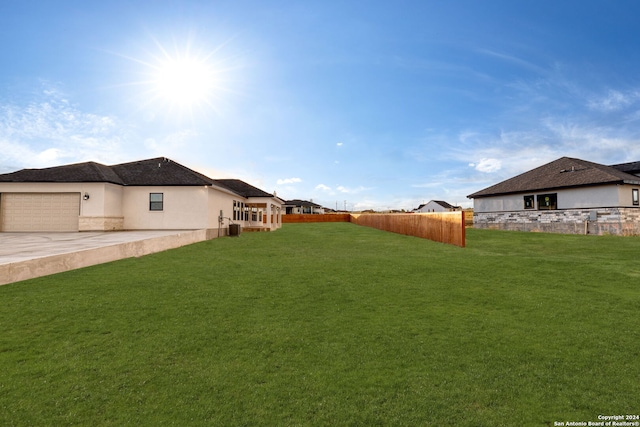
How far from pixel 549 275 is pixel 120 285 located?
9.98 metres

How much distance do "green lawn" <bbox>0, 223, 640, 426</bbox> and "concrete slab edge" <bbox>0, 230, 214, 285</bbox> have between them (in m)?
0.40

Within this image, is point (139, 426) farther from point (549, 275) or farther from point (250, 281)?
point (549, 275)

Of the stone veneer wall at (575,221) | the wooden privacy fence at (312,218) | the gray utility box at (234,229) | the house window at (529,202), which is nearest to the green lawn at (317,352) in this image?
the gray utility box at (234,229)

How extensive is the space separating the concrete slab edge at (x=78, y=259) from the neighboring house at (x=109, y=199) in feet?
23.6

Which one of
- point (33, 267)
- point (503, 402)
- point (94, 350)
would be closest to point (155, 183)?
point (33, 267)

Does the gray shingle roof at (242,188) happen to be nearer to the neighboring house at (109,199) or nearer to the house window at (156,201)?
the neighboring house at (109,199)

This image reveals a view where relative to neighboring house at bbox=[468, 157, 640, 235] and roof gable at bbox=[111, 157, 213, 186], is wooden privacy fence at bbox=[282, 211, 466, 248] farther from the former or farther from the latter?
roof gable at bbox=[111, 157, 213, 186]

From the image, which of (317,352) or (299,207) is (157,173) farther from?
(299,207)

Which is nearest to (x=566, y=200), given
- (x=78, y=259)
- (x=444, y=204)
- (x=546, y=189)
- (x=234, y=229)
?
(x=546, y=189)

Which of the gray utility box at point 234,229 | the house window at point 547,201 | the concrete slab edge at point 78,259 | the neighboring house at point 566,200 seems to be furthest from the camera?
the house window at point 547,201

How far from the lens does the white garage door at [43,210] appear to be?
19.5m

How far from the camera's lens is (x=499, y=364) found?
3.57 m

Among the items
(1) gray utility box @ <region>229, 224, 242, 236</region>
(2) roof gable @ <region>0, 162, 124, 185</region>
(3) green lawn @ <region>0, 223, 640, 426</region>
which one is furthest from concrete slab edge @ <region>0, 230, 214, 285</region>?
(2) roof gable @ <region>0, 162, 124, 185</region>

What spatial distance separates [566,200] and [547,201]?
1713mm
